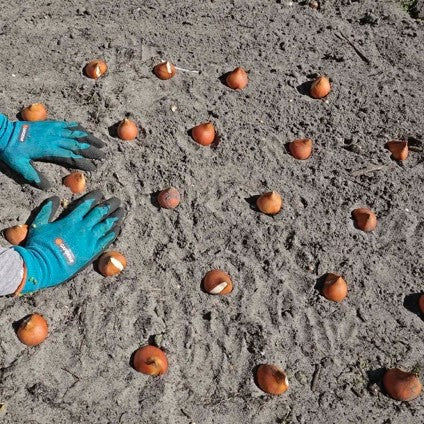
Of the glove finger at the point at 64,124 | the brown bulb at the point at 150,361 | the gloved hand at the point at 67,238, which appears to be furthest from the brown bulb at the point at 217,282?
the glove finger at the point at 64,124

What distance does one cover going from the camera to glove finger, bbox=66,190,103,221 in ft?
11.1

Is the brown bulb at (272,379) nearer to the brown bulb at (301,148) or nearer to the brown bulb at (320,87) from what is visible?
the brown bulb at (301,148)

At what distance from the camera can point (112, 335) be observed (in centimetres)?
311

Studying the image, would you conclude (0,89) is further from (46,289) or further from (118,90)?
(46,289)

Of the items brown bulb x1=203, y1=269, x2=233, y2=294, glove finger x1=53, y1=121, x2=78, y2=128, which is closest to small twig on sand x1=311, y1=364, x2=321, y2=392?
brown bulb x1=203, y1=269, x2=233, y2=294

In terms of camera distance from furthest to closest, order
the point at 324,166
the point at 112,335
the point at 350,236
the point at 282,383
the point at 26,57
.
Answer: the point at 26,57
the point at 324,166
the point at 350,236
the point at 112,335
the point at 282,383

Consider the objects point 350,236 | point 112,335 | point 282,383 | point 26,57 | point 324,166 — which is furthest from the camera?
point 26,57

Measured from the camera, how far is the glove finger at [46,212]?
3383mm

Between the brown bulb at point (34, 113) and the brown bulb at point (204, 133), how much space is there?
Result: 100 centimetres

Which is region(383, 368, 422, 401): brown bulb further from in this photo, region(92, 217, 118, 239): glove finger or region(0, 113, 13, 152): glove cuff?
region(0, 113, 13, 152): glove cuff

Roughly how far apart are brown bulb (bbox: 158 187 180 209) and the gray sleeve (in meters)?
0.89

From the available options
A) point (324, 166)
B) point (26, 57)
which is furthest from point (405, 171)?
point (26, 57)

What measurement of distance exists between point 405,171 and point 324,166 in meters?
0.54

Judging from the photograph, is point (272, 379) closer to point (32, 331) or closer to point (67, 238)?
point (32, 331)
